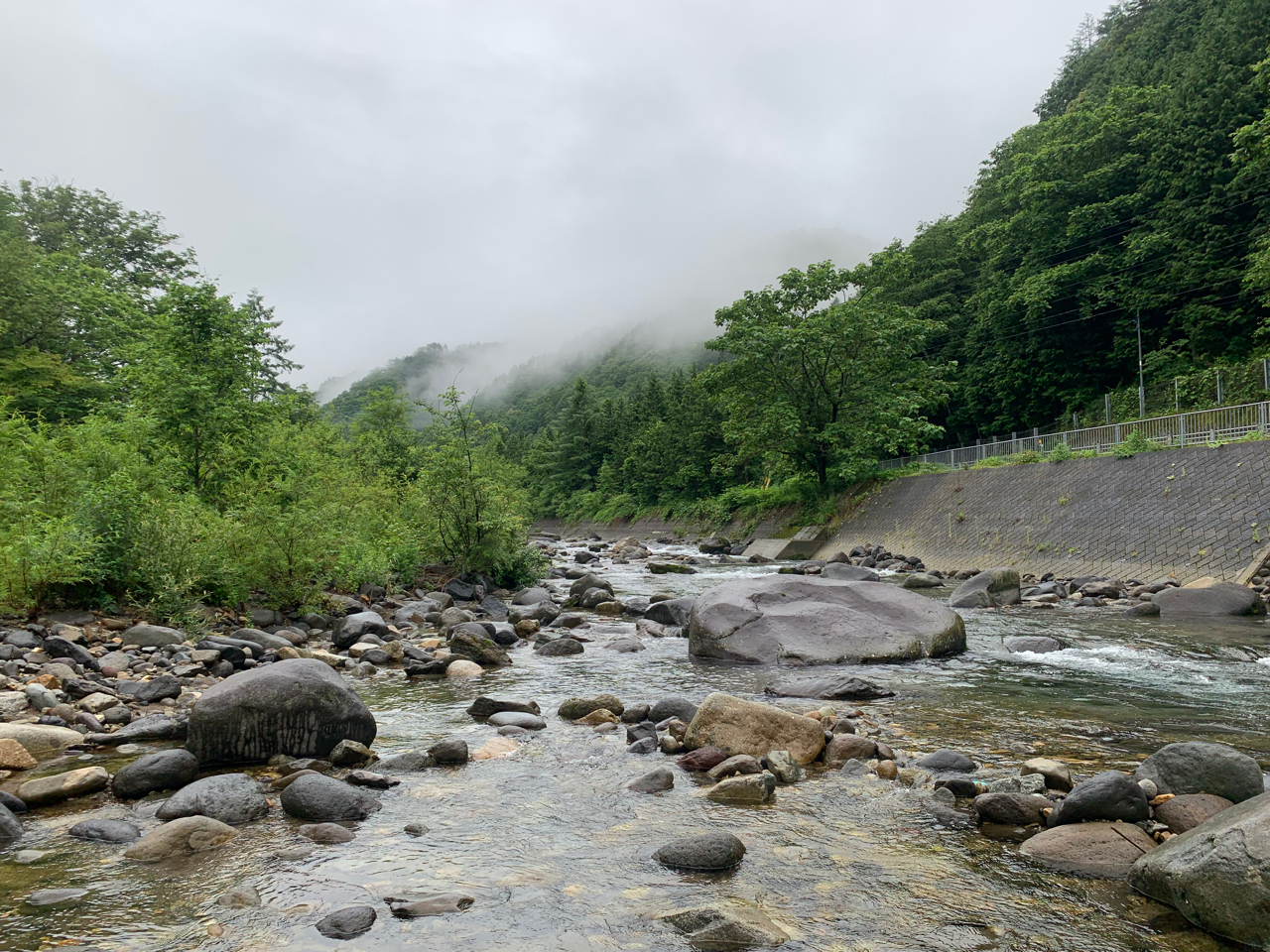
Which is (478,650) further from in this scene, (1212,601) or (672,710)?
(1212,601)

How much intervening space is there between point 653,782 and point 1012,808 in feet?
9.21

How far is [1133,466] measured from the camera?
74.6 feet

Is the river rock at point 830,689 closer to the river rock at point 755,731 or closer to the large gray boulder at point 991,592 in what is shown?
the river rock at point 755,731

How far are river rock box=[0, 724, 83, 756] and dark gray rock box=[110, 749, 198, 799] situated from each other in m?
1.14

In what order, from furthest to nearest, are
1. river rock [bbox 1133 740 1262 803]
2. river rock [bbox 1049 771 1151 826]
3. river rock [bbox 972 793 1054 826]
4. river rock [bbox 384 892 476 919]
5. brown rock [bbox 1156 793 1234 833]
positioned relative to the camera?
river rock [bbox 972 793 1054 826], river rock [bbox 1133 740 1262 803], river rock [bbox 1049 771 1151 826], brown rock [bbox 1156 793 1234 833], river rock [bbox 384 892 476 919]

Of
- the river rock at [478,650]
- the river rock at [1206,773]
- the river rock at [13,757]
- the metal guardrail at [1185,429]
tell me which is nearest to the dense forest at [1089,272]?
the metal guardrail at [1185,429]

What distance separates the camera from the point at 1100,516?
22297 millimetres

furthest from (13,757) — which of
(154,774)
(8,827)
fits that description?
(8,827)

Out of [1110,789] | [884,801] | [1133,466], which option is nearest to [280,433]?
[884,801]

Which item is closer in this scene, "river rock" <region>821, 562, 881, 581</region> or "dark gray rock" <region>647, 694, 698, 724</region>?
"dark gray rock" <region>647, 694, 698, 724</region>

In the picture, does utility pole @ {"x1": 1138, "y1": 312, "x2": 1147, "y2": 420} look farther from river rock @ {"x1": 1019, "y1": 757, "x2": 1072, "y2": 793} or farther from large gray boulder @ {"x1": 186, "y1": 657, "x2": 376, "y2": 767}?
large gray boulder @ {"x1": 186, "y1": 657, "x2": 376, "y2": 767}

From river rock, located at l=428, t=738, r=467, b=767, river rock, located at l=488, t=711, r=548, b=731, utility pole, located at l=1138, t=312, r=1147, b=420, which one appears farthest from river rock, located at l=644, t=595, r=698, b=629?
utility pole, located at l=1138, t=312, r=1147, b=420

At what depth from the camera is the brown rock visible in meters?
4.90

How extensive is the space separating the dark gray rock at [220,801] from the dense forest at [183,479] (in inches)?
262
